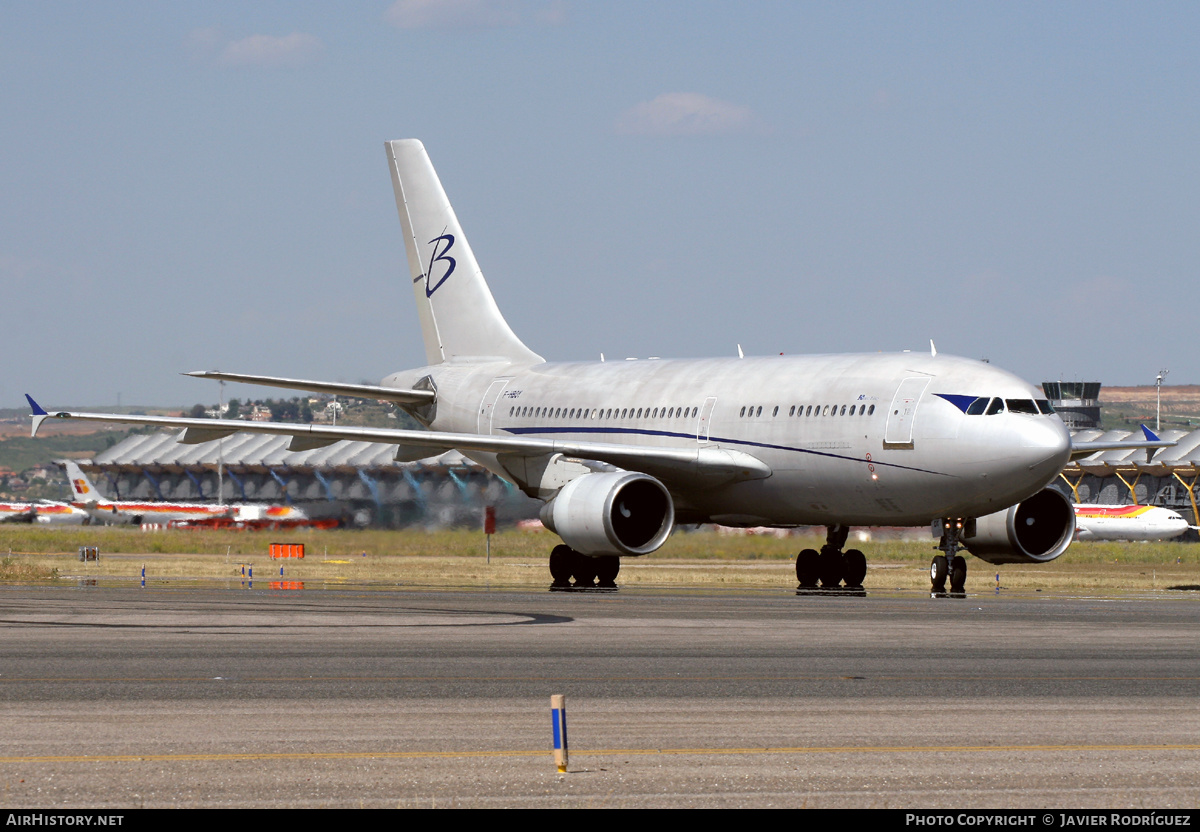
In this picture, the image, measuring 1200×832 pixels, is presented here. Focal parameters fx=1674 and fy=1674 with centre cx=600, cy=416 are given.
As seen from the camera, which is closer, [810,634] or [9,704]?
[9,704]

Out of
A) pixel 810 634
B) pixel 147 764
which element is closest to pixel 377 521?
pixel 810 634

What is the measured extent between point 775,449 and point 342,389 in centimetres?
1024

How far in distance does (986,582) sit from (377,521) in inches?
610

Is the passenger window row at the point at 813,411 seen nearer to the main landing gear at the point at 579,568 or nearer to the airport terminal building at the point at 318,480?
the main landing gear at the point at 579,568

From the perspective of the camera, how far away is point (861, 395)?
3045 centimetres

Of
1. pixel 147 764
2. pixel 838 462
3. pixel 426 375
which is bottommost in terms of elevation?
pixel 147 764

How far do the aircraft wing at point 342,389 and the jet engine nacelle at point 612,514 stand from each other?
6.63 metres

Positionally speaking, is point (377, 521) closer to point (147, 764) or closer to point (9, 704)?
point (9, 704)

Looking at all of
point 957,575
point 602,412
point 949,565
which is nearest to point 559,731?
point 949,565

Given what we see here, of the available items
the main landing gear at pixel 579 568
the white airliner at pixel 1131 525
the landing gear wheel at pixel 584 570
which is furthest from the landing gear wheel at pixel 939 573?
the white airliner at pixel 1131 525

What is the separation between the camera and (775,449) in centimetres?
3166

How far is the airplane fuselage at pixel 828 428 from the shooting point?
28578mm

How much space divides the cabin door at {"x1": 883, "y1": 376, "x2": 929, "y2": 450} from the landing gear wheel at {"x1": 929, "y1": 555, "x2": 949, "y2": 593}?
234 cm

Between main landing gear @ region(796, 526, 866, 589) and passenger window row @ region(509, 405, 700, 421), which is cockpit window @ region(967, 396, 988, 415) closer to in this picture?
main landing gear @ region(796, 526, 866, 589)
